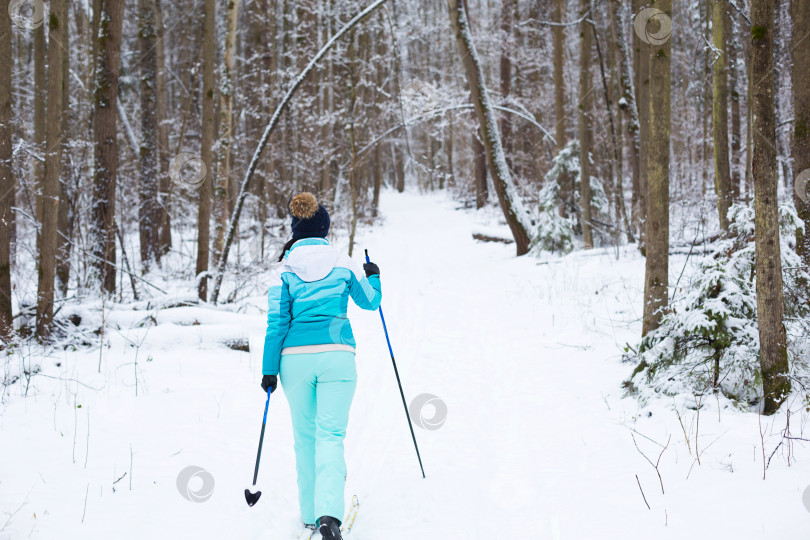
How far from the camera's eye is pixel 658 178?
505cm

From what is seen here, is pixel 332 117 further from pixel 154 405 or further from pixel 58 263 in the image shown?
pixel 154 405

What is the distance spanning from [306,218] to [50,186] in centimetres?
445

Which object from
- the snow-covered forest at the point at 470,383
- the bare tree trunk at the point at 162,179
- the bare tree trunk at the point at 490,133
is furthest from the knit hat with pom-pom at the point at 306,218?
the bare tree trunk at the point at 490,133

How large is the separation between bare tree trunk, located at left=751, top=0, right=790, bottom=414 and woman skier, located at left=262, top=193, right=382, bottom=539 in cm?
289

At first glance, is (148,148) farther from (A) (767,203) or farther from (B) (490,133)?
(A) (767,203)

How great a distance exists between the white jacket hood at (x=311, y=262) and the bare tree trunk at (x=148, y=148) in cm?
997

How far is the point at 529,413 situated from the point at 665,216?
2337 mm

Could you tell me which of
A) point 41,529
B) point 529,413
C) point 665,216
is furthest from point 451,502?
point 665,216

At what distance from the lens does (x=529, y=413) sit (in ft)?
15.9

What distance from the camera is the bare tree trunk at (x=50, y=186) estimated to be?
602 centimetres

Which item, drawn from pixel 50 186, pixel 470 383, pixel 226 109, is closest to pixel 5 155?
pixel 50 186

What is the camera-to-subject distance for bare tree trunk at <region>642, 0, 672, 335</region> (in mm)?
5039

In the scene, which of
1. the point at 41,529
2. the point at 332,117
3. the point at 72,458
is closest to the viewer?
the point at 41,529

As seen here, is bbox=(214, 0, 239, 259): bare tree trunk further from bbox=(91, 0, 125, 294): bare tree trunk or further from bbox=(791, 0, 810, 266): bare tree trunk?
bbox=(791, 0, 810, 266): bare tree trunk
